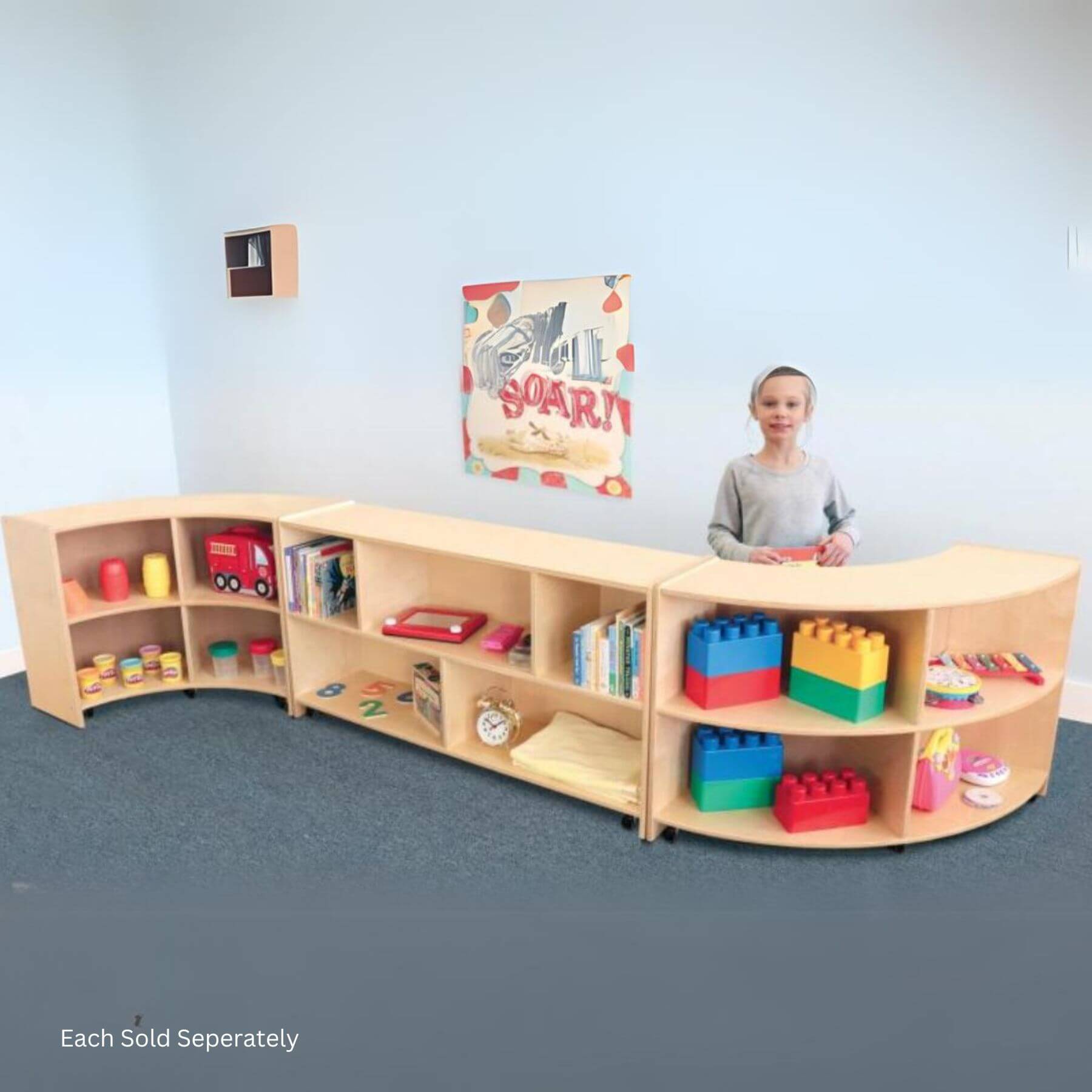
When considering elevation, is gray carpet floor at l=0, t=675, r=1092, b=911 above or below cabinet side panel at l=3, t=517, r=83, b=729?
below

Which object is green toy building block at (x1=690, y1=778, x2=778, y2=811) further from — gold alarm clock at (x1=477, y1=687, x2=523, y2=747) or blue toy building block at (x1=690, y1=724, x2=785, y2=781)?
gold alarm clock at (x1=477, y1=687, x2=523, y2=747)

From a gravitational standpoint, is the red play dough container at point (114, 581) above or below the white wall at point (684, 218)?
below

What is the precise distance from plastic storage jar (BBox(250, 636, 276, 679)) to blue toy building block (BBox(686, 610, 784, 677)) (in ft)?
6.82

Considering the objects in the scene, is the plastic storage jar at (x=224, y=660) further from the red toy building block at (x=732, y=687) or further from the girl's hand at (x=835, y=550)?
the girl's hand at (x=835, y=550)

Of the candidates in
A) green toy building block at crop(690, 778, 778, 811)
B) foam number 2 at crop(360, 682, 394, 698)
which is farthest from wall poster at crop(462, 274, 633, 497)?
green toy building block at crop(690, 778, 778, 811)

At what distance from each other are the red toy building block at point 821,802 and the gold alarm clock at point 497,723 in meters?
1.03

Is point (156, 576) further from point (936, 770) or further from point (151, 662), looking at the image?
point (936, 770)

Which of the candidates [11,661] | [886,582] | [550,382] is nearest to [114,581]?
[11,661]

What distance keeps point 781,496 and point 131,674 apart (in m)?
2.90

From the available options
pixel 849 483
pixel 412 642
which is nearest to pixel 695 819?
pixel 412 642

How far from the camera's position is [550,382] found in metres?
4.34

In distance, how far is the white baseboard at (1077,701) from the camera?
12.1 feet

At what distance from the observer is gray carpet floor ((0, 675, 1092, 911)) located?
2.72 meters

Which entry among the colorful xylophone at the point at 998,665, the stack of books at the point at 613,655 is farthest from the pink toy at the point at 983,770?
the stack of books at the point at 613,655
